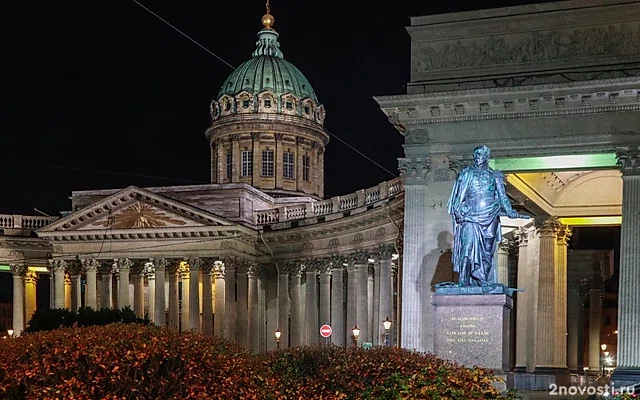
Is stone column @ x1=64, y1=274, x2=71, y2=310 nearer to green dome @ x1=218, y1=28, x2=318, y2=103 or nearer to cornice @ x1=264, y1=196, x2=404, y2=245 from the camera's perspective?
cornice @ x1=264, y1=196, x2=404, y2=245

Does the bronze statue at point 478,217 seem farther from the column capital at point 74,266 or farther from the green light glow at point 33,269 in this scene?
the green light glow at point 33,269

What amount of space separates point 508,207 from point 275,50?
2983 inches

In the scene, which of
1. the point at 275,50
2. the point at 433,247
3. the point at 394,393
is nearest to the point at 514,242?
the point at 433,247

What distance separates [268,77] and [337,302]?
3666cm

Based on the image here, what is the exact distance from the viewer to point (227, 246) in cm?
6844

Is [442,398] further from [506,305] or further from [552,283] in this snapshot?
[552,283]

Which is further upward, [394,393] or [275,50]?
[275,50]

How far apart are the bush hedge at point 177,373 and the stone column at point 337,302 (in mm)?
41284

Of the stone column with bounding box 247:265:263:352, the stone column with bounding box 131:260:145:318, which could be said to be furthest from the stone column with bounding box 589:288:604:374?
the stone column with bounding box 131:260:145:318

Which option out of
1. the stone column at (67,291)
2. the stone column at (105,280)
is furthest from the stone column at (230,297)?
the stone column at (67,291)

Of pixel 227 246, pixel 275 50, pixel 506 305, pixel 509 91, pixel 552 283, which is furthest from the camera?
pixel 275 50

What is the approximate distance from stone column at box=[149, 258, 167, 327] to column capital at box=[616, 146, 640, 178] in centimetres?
4150

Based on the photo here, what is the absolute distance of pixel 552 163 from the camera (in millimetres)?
36094

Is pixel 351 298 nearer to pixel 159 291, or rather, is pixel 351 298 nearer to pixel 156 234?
pixel 156 234
